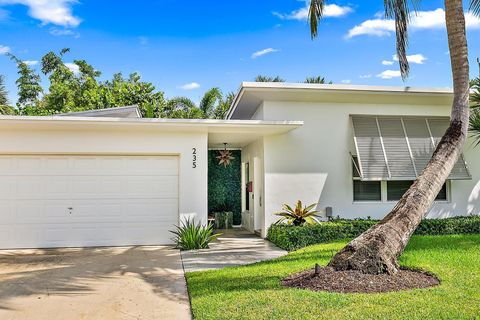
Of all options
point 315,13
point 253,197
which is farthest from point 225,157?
point 315,13

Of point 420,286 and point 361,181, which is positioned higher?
point 361,181

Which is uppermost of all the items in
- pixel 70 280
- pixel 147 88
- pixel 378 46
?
pixel 147 88

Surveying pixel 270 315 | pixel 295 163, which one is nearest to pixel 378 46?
pixel 295 163

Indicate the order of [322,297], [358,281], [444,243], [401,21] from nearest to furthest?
[322,297] → [358,281] → [444,243] → [401,21]

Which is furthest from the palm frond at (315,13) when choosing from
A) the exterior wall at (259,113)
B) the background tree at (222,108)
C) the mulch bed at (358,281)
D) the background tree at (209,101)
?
the background tree at (222,108)

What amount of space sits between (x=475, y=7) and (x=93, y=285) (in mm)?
9365

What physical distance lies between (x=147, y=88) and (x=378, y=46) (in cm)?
1879

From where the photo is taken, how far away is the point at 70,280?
282 inches

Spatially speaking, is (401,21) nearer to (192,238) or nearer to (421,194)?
(421,194)

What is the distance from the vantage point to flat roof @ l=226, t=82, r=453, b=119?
11188mm

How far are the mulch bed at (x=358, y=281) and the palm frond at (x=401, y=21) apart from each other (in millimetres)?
5965

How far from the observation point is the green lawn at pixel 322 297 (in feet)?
15.6

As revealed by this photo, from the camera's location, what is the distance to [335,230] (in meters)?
10.5

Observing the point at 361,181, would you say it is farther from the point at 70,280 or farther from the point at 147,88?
the point at 147,88
